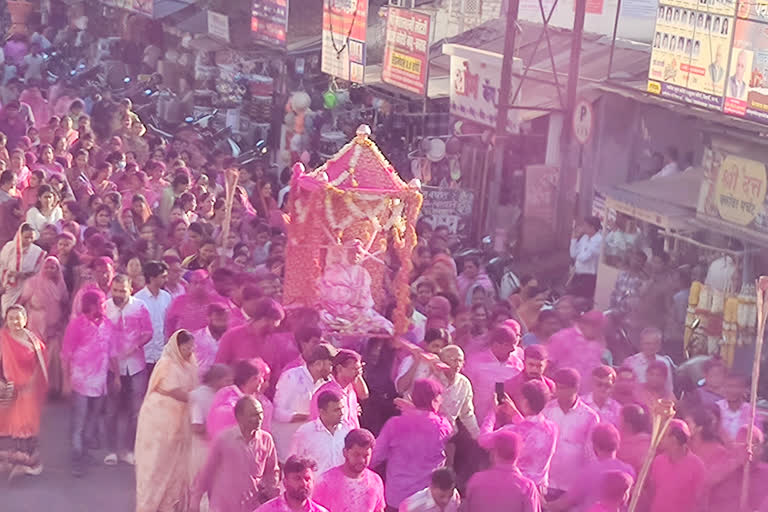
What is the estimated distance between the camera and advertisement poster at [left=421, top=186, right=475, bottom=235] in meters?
17.3

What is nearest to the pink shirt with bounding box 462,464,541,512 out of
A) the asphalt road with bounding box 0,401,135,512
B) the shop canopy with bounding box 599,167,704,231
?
the asphalt road with bounding box 0,401,135,512

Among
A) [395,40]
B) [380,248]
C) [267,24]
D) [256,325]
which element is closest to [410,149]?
[395,40]

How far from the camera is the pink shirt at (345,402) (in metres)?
8.09

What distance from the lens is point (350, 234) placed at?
455 inches

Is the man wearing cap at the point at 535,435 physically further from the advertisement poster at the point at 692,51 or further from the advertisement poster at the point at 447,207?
the advertisement poster at the point at 447,207

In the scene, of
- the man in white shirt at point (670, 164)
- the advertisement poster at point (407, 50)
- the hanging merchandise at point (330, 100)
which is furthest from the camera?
the hanging merchandise at point (330, 100)

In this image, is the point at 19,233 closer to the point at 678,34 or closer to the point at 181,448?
the point at 181,448

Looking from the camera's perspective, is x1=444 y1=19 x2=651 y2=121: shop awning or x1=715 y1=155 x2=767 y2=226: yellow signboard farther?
x1=444 y1=19 x2=651 y2=121: shop awning

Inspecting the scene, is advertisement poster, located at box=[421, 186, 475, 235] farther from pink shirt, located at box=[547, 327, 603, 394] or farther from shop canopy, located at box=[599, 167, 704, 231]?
pink shirt, located at box=[547, 327, 603, 394]

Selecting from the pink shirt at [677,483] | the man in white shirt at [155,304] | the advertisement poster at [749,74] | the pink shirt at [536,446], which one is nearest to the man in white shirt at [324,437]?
the pink shirt at [536,446]

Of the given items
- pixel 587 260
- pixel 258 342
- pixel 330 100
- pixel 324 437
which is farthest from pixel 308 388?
pixel 330 100

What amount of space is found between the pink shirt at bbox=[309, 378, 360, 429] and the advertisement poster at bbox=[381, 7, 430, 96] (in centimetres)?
1292

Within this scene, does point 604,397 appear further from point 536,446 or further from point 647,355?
point 647,355

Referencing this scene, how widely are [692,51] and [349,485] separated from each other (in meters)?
10.3
